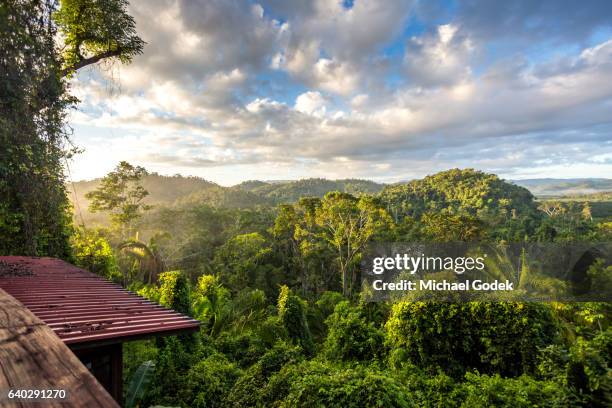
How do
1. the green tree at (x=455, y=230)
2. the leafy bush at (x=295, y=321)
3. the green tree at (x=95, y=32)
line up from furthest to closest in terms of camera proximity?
1. the green tree at (x=455, y=230)
2. the leafy bush at (x=295, y=321)
3. the green tree at (x=95, y=32)

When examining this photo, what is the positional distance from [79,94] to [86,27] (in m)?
1.96

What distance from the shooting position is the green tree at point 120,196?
2336 centimetres

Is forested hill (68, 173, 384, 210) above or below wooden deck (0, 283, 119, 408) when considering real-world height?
above

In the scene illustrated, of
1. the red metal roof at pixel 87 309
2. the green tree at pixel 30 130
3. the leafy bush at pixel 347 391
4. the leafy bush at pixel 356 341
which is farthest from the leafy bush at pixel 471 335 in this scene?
the green tree at pixel 30 130

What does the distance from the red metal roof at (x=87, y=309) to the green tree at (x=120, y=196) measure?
71.3 ft

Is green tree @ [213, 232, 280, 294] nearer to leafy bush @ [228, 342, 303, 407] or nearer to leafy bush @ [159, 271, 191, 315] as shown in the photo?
leafy bush @ [159, 271, 191, 315]

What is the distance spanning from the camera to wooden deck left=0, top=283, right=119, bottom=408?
65 centimetres

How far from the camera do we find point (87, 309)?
2725mm

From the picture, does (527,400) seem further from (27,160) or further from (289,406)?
(27,160)

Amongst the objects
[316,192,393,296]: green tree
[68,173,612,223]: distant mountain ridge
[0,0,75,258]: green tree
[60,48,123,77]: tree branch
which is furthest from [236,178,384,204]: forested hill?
[0,0,75,258]: green tree

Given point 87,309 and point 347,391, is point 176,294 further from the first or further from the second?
point 87,309

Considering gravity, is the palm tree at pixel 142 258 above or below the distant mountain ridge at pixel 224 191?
below

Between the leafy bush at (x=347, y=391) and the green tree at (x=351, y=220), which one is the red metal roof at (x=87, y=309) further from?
the green tree at (x=351, y=220)

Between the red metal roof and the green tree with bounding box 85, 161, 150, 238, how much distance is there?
2175 cm
